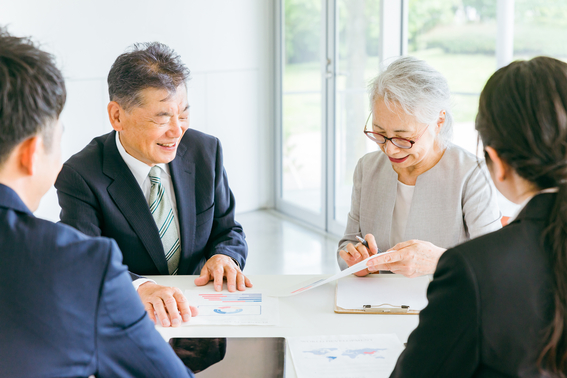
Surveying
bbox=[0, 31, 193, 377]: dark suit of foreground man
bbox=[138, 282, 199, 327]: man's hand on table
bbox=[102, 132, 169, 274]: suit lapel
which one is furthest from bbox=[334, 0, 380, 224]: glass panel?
bbox=[0, 31, 193, 377]: dark suit of foreground man

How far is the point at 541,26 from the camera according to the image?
18.4ft

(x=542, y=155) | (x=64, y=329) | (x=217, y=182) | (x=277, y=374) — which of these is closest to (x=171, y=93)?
A: (x=217, y=182)

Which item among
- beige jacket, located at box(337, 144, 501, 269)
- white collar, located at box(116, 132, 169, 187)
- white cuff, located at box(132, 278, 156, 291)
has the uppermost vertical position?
white collar, located at box(116, 132, 169, 187)

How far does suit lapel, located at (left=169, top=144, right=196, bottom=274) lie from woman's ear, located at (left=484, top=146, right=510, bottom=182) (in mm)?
1268

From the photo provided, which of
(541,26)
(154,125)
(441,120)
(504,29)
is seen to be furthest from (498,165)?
(541,26)

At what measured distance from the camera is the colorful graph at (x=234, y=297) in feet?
5.39

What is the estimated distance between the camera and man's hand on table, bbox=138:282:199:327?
4.89 feet

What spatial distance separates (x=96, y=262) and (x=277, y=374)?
57 centimetres

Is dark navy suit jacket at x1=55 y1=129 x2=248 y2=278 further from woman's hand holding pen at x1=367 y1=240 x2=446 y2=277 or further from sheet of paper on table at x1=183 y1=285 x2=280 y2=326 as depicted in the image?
woman's hand holding pen at x1=367 y1=240 x2=446 y2=277

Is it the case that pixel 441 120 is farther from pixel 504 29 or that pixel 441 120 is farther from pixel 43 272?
pixel 504 29

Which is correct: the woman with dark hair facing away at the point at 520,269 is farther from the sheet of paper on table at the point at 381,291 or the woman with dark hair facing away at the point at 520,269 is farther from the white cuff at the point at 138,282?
the white cuff at the point at 138,282

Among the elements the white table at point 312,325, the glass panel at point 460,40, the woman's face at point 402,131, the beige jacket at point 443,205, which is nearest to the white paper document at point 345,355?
the white table at point 312,325

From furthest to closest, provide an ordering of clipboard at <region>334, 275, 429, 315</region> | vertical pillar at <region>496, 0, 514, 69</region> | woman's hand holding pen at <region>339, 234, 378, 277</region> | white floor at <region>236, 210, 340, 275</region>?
white floor at <region>236, 210, 340, 275</region> < vertical pillar at <region>496, 0, 514, 69</region> < woman's hand holding pen at <region>339, 234, 378, 277</region> < clipboard at <region>334, 275, 429, 315</region>

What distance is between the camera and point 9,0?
3.73 m
